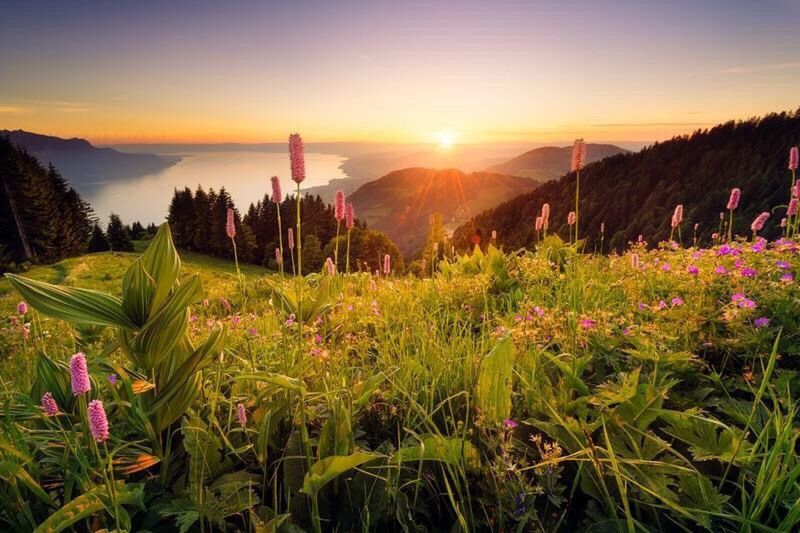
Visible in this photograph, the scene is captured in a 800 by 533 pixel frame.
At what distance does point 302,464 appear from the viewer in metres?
1.99

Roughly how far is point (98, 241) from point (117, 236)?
506cm

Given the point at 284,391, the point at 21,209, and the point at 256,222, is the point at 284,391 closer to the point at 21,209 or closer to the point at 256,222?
the point at 21,209

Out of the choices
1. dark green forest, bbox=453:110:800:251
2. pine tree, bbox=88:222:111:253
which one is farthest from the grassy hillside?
dark green forest, bbox=453:110:800:251

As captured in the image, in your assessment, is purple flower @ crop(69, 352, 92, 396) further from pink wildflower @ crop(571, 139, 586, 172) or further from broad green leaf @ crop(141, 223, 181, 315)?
pink wildflower @ crop(571, 139, 586, 172)

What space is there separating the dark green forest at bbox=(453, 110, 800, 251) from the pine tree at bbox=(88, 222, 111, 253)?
77.5 metres

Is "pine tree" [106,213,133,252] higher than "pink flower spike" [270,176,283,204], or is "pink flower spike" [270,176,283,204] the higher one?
"pink flower spike" [270,176,283,204]

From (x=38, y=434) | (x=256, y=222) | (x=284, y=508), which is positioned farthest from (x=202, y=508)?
(x=256, y=222)

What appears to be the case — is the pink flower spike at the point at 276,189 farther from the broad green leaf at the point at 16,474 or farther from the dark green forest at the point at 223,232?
the dark green forest at the point at 223,232

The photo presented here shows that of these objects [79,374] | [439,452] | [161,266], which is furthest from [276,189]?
[439,452]

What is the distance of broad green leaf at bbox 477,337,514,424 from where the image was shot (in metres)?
2.10

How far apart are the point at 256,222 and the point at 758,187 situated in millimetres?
122208

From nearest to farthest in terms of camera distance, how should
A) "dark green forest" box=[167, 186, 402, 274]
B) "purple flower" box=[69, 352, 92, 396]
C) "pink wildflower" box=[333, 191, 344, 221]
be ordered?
1. "purple flower" box=[69, 352, 92, 396]
2. "pink wildflower" box=[333, 191, 344, 221]
3. "dark green forest" box=[167, 186, 402, 274]

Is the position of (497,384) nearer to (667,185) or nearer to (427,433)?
(427,433)

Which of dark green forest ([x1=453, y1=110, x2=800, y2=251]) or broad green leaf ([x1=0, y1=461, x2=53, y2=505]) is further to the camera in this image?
dark green forest ([x1=453, y1=110, x2=800, y2=251])
